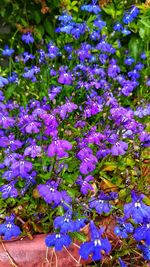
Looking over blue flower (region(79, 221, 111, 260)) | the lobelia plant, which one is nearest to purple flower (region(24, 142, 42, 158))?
the lobelia plant

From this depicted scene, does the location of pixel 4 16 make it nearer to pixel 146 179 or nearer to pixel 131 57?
pixel 131 57

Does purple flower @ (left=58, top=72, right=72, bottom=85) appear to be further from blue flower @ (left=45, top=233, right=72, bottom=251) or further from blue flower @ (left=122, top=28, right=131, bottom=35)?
blue flower @ (left=45, top=233, right=72, bottom=251)

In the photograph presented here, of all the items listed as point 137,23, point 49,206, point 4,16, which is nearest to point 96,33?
point 137,23

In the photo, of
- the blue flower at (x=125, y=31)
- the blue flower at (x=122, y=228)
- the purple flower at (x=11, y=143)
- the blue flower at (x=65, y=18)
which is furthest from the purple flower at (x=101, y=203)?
the blue flower at (x=125, y=31)

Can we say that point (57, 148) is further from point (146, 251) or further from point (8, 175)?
point (146, 251)

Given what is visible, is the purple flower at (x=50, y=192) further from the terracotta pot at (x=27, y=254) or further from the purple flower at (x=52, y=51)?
the purple flower at (x=52, y=51)

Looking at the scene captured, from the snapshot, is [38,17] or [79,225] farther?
[38,17]
